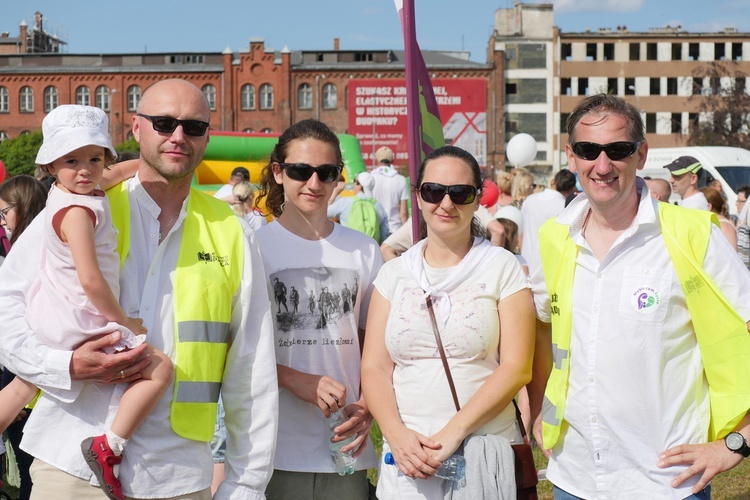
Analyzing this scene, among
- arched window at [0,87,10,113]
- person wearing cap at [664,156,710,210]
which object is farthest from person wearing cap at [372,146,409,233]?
arched window at [0,87,10,113]

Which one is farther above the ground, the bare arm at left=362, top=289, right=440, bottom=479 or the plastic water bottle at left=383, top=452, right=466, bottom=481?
the bare arm at left=362, top=289, right=440, bottom=479

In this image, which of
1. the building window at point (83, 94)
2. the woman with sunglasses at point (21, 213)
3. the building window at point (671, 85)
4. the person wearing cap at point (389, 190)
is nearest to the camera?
the woman with sunglasses at point (21, 213)

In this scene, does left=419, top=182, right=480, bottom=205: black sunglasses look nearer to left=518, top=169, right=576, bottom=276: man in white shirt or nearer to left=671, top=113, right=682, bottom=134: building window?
left=518, top=169, right=576, bottom=276: man in white shirt

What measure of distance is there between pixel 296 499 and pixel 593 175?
1.77m

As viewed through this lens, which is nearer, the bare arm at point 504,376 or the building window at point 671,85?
the bare arm at point 504,376

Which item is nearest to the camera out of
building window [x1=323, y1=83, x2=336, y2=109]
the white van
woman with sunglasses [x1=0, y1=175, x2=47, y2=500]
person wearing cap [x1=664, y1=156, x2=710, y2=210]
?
woman with sunglasses [x1=0, y1=175, x2=47, y2=500]

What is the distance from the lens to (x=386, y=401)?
3.36 meters

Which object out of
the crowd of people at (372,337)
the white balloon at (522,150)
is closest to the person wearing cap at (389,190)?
the white balloon at (522,150)

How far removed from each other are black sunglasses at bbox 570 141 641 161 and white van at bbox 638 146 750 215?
20.9 metres

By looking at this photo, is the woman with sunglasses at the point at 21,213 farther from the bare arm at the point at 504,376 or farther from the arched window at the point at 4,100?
the arched window at the point at 4,100

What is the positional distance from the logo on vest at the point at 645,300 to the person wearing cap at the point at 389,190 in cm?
1027

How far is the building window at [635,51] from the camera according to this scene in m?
78.2

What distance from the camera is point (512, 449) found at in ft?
10.8

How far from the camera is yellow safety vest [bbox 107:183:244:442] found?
3029 mm
